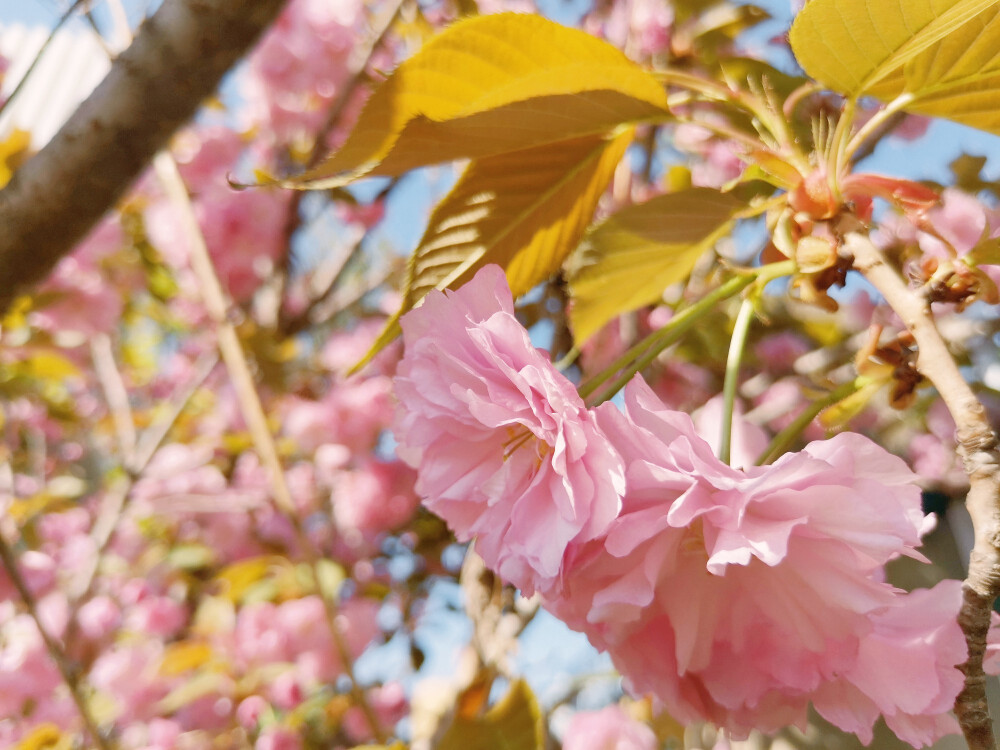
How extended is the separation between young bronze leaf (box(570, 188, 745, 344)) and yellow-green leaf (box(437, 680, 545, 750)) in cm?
29

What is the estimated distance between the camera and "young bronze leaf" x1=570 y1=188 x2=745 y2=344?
0.54 meters

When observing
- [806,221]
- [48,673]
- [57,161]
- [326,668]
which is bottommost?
[326,668]

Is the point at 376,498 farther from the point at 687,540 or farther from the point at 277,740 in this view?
the point at 687,540

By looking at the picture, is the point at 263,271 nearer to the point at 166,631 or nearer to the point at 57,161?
the point at 166,631

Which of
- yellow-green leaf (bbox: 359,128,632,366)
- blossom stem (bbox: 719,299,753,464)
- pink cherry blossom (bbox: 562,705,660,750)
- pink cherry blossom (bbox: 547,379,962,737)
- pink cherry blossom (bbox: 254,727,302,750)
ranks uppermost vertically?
yellow-green leaf (bbox: 359,128,632,366)

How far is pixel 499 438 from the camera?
1.39ft

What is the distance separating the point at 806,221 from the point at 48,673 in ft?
6.85

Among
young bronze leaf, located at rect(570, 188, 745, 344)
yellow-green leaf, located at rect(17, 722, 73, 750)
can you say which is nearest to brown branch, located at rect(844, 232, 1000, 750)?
young bronze leaf, located at rect(570, 188, 745, 344)

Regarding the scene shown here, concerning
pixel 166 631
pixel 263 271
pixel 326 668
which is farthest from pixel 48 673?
pixel 263 271

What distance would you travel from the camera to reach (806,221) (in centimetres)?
44

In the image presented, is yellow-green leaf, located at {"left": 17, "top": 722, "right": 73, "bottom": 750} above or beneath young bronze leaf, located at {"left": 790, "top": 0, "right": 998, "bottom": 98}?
beneath

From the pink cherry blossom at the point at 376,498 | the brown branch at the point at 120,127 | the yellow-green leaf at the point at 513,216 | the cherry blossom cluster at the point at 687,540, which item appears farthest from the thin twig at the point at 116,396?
the cherry blossom cluster at the point at 687,540

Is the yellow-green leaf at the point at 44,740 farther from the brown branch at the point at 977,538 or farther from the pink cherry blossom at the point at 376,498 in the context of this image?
the brown branch at the point at 977,538

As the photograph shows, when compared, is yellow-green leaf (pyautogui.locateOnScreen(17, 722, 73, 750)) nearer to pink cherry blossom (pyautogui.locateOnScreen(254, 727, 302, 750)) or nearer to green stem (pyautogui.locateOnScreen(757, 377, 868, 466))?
pink cherry blossom (pyautogui.locateOnScreen(254, 727, 302, 750))
